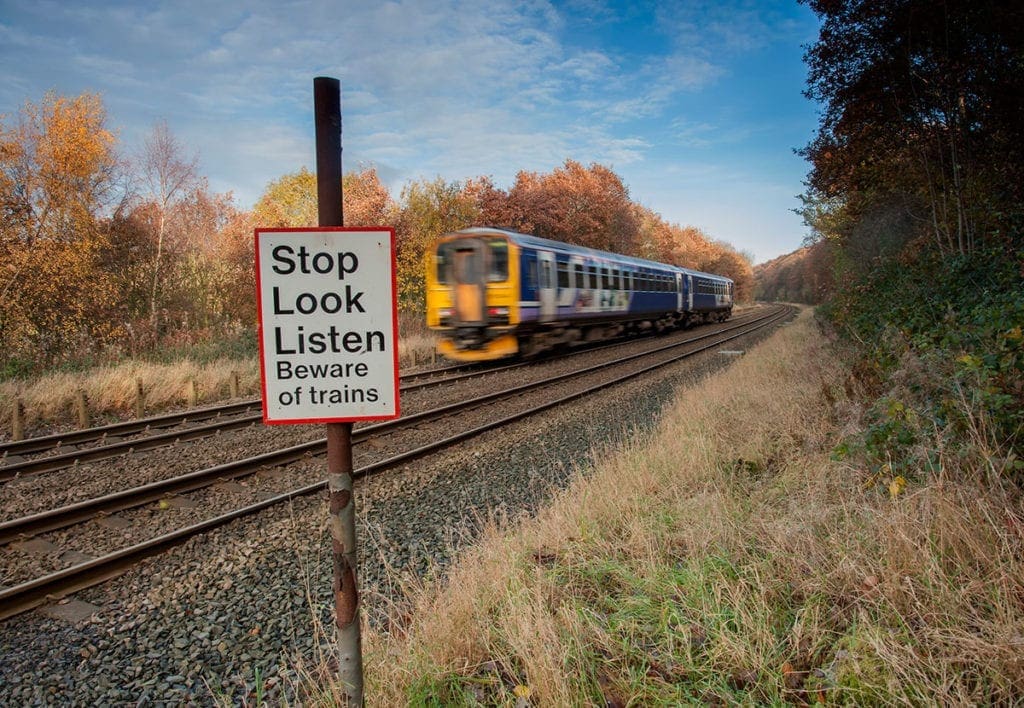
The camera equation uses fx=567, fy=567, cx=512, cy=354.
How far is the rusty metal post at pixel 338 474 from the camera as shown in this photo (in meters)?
1.90

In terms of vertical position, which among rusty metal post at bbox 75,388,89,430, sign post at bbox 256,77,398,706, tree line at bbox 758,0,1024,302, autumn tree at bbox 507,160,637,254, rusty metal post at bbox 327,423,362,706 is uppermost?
autumn tree at bbox 507,160,637,254

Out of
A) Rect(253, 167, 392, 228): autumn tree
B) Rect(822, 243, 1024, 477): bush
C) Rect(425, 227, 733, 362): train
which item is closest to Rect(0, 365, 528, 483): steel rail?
Rect(822, 243, 1024, 477): bush

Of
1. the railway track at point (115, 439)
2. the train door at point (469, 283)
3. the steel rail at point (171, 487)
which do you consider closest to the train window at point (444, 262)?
Answer: the train door at point (469, 283)

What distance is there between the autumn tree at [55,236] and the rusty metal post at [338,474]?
13315 millimetres

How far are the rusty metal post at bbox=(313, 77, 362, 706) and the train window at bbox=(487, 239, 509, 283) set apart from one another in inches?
430

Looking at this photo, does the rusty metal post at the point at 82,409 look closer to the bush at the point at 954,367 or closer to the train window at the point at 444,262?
the train window at the point at 444,262

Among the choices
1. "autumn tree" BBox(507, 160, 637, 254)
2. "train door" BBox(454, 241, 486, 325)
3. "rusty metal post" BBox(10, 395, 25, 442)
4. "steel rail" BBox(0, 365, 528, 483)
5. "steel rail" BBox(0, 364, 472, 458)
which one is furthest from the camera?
"autumn tree" BBox(507, 160, 637, 254)

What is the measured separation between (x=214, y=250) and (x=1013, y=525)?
23558 millimetres

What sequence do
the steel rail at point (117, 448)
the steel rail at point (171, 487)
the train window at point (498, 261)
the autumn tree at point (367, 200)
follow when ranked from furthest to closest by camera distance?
the autumn tree at point (367, 200) → the train window at point (498, 261) → the steel rail at point (117, 448) → the steel rail at point (171, 487)

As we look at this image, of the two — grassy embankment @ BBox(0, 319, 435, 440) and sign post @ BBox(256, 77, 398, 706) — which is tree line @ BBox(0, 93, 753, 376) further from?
sign post @ BBox(256, 77, 398, 706)

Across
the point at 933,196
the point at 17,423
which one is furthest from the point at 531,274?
the point at 17,423

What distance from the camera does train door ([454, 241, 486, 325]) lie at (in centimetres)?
1312

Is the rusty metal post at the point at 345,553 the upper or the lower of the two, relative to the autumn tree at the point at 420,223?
lower

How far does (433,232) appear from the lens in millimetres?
24266
